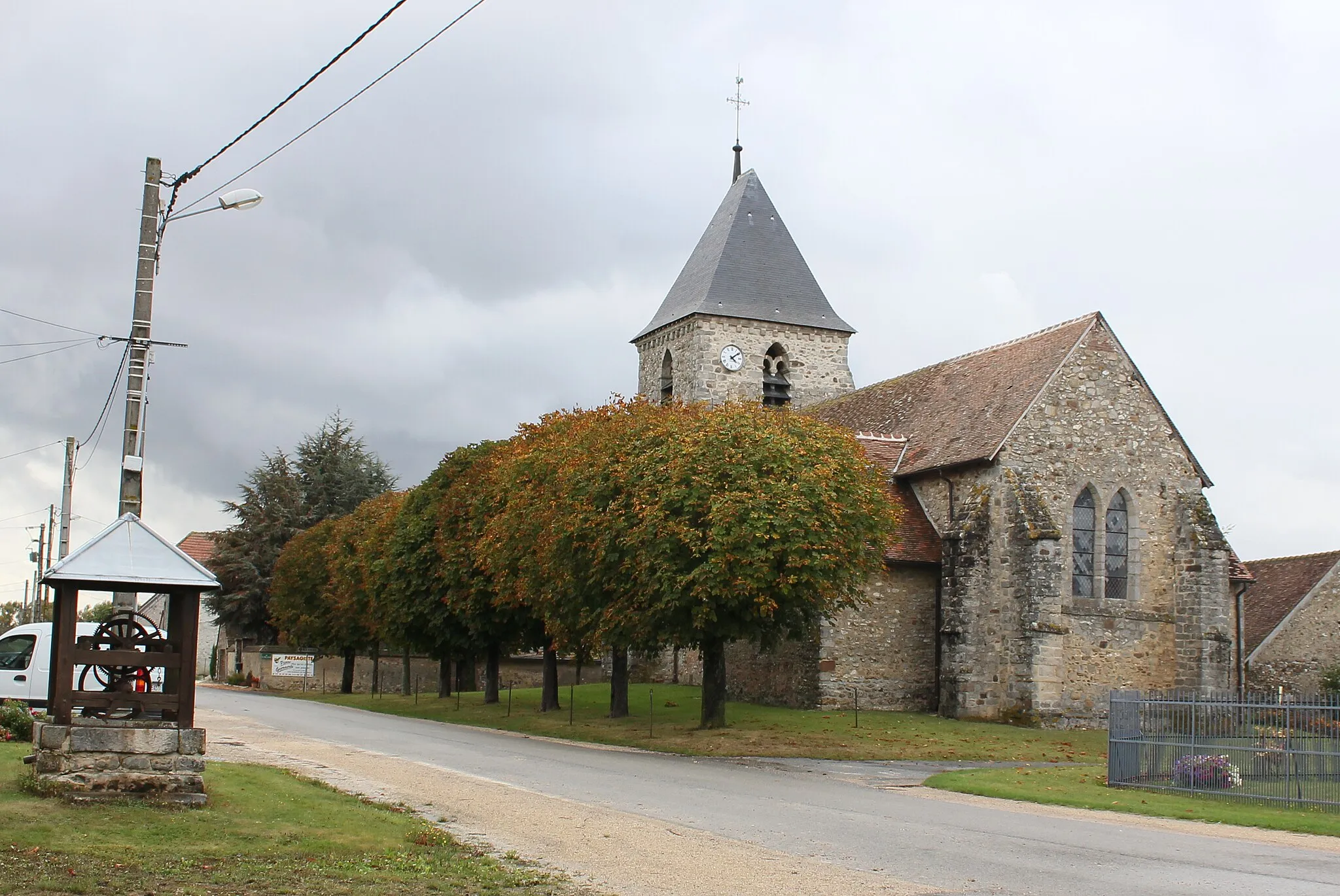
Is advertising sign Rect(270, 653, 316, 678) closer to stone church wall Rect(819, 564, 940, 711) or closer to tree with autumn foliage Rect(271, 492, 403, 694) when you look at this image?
tree with autumn foliage Rect(271, 492, 403, 694)

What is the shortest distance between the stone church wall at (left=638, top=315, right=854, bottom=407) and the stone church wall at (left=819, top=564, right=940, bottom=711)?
53.0 ft

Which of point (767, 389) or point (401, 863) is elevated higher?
point (767, 389)

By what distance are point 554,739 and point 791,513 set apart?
8.05 m

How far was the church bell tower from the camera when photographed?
165 ft

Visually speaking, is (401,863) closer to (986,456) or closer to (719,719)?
(719,719)

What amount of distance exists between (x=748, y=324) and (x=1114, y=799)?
1325 inches

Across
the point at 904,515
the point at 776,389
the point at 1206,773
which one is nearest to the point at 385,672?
the point at 776,389

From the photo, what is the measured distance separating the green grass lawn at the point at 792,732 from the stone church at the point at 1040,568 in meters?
1.20

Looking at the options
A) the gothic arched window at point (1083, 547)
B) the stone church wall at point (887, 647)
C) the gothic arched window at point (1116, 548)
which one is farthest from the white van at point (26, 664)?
the gothic arched window at point (1116, 548)

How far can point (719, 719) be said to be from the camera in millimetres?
28828

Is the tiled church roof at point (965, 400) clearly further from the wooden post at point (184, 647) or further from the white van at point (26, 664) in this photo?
the wooden post at point (184, 647)

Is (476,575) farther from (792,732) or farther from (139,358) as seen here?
(139,358)

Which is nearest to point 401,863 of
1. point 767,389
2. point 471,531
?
point 471,531

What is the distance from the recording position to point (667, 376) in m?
53.4
